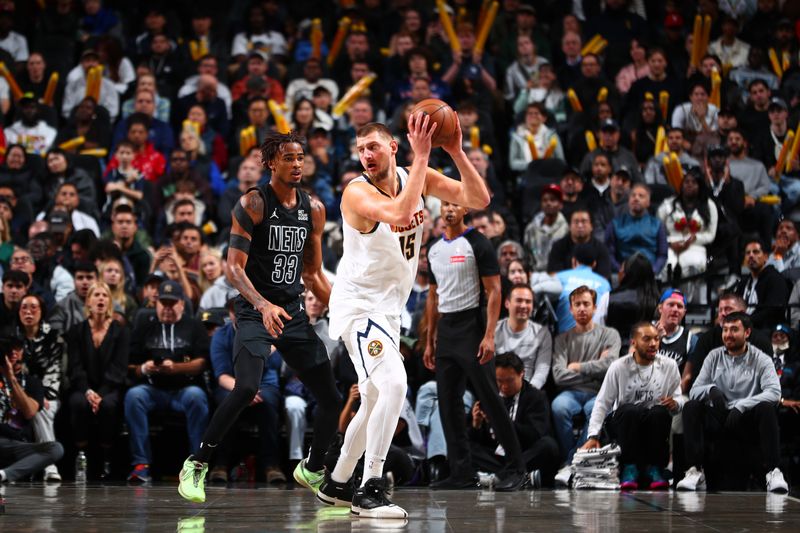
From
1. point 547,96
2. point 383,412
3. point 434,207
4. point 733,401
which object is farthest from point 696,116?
point 383,412

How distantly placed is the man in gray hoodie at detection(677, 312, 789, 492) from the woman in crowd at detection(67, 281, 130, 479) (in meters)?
4.79

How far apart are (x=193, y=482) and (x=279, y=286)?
4.16 ft

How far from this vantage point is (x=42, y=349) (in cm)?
1028

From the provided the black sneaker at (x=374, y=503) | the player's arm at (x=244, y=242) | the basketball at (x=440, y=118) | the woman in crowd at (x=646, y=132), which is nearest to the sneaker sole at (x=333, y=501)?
the black sneaker at (x=374, y=503)

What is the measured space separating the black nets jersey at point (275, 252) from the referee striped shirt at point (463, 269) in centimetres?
217

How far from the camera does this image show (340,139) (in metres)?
14.8

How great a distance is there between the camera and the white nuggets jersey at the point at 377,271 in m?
6.56

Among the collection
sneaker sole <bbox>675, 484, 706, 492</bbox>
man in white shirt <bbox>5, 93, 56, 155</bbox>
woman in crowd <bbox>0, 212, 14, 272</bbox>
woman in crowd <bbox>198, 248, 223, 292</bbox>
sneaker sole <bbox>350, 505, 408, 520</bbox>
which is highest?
man in white shirt <bbox>5, 93, 56, 155</bbox>

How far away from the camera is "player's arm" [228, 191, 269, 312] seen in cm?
702

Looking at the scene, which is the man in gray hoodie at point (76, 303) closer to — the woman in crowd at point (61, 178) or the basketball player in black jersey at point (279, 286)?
the woman in crowd at point (61, 178)

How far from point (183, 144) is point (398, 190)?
26.7ft

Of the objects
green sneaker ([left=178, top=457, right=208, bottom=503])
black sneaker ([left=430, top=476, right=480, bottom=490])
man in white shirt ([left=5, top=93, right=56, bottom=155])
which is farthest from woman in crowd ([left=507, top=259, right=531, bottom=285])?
man in white shirt ([left=5, top=93, right=56, bottom=155])

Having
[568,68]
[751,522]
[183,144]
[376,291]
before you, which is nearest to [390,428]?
[376,291]

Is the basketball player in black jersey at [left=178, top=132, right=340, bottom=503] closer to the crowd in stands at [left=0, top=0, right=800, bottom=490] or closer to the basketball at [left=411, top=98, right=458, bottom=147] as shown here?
the basketball at [left=411, top=98, right=458, bottom=147]
